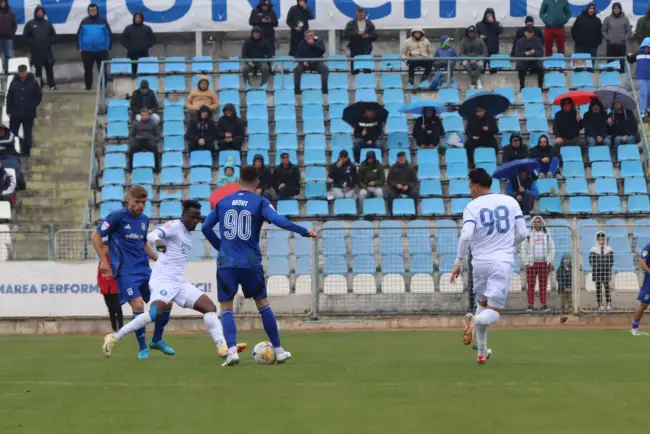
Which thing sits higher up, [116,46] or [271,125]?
[116,46]

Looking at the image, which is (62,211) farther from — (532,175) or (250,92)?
(532,175)

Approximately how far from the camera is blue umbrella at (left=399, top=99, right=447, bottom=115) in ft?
86.9

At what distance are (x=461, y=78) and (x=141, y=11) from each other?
8.25 m

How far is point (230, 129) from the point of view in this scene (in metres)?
26.7

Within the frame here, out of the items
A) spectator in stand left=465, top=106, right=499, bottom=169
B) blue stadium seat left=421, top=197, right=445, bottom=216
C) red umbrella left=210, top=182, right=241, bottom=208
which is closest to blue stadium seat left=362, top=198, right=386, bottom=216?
blue stadium seat left=421, top=197, right=445, bottom=216

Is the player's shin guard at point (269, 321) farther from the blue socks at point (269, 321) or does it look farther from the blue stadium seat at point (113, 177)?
the blue stadium seat at point (113, 177)

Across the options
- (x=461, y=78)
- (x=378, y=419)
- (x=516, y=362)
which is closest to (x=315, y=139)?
(x=461, y=78)

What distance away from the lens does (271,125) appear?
92.9 feet

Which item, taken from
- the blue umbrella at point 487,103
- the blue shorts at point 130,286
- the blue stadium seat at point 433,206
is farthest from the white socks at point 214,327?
the blue umbrella at point 487,103

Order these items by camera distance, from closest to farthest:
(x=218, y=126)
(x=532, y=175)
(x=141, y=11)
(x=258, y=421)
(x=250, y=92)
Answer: (x=258, y=421) < (x=532, y=175) < (x=218, y=126) < (x=250, y=92) < (x=141, y=11)

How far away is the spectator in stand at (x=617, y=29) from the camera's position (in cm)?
2956

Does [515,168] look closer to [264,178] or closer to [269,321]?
[264,178]

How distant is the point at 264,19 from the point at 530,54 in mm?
6421

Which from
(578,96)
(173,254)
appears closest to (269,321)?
(173,254)
